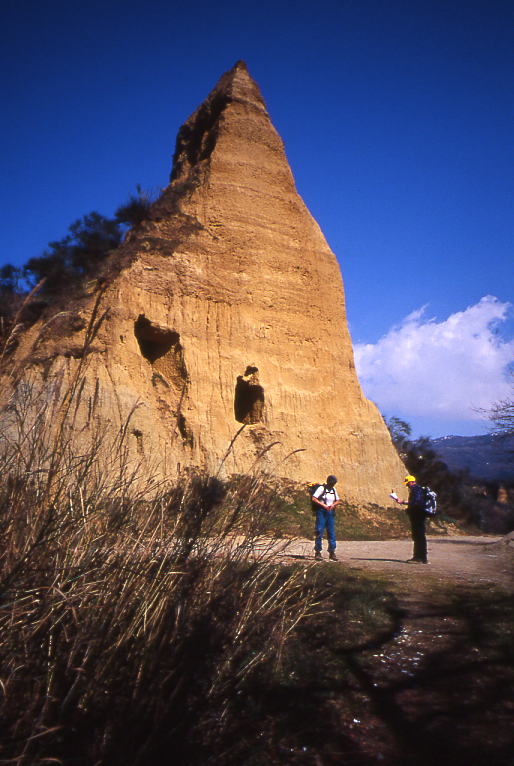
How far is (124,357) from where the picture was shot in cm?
1548

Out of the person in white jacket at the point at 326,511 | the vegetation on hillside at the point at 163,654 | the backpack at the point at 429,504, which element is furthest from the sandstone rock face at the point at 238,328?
the vegetation on hillside at the point at 163,654

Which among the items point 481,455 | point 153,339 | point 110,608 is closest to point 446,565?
point 110,608

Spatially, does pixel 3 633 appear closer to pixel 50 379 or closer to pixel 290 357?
pixel 50 379

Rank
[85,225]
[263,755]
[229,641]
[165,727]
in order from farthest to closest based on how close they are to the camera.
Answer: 1. [85,225]
2. [229,641]
3. [263,755]
4. [165,727]

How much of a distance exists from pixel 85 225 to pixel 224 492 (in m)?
17.9

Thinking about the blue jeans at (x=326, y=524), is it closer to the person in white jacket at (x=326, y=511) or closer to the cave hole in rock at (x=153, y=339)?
the person in white jacket at (x=326, y=511)

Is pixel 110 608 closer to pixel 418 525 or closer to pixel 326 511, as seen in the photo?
pixel 326 511

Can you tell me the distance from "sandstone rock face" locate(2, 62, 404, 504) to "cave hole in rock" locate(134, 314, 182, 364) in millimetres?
41

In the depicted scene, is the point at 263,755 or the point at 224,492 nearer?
the point at 263,755

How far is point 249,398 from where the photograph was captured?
17953mm

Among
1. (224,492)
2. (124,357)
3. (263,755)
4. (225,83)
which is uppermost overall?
(225,83)

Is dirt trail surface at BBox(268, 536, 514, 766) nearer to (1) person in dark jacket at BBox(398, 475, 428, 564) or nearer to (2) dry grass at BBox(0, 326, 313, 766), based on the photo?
(2) dry grass at BBox(0, 326, 313, 766)

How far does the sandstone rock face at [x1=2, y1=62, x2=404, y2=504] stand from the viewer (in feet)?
51.4

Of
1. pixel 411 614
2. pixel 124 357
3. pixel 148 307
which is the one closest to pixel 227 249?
pixel 148 307
